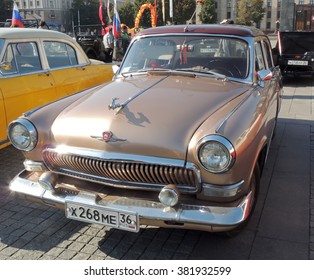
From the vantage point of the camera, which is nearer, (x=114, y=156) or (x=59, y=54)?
(x=114, y=156)

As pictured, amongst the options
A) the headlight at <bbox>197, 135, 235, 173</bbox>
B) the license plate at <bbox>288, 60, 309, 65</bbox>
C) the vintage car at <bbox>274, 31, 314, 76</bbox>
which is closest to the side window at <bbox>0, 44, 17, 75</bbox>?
the headlight at <bbox>197, 135, 235, 173</bbox>

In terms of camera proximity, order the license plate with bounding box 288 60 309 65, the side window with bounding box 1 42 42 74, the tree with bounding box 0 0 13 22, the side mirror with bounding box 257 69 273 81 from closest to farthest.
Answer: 1. the side mirror with bounding box 257 69 273 81
2. the side window with bounding box 1 42 42 74
3. the license plate with bounding box 288 60 309 65
4. the tree with bounding box 0 0 13 22

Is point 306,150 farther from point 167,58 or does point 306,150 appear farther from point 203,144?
point 203,144

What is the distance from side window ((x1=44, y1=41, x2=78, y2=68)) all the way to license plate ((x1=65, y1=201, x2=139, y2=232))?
361cm

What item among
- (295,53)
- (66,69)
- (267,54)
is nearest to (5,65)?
(66,69)

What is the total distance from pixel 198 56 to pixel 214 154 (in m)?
1.71

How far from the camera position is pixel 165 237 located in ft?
11.1

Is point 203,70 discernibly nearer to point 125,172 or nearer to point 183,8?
point 125,172

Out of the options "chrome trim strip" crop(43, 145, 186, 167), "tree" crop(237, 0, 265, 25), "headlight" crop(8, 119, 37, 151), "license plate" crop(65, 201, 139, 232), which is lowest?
"license plate" crop(65, 201, 139, 232)

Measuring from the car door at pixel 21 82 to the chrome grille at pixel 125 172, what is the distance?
216 centimetres

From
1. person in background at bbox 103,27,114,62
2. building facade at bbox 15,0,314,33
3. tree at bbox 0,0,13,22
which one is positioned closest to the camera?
person in background at bbox 103,27,114,62

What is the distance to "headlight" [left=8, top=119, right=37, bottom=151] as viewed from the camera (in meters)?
3.22

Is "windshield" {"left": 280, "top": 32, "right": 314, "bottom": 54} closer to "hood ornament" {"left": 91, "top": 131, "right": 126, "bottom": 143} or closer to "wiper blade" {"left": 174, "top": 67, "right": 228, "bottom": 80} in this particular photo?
"wiper blade" {"left": 174, "top": 67, "right": 228, "bottom": 80}
